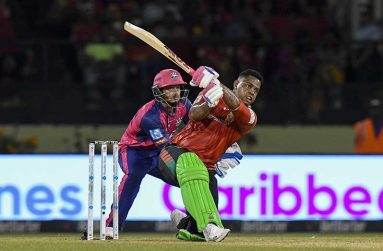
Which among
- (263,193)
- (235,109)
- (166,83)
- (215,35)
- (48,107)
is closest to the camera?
(235,109)

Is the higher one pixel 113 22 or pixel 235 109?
pixel 113 22

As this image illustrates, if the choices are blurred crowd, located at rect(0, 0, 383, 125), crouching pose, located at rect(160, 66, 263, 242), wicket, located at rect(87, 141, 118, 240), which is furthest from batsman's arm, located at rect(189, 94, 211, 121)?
blurred crowd, located at rect(0, 0, 383, 125)

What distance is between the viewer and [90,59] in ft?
59.2

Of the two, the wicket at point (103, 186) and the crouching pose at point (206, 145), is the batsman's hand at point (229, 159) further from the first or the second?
the wicket at point (103, 186)

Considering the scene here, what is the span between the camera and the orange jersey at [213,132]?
11320 millimetres

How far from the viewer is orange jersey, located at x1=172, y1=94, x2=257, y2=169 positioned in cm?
1132

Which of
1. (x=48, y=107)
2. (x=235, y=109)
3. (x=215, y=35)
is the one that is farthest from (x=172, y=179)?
(x=215, y=35)

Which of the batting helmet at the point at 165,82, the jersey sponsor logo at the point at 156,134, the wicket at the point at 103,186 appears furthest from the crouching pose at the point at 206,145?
the batting helmet at the point at 165,82

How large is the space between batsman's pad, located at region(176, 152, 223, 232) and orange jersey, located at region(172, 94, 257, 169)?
0.36 m

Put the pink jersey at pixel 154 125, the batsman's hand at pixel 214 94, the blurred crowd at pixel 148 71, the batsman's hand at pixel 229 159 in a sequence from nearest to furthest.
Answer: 1. the batsman's hand at pixel 214 94
2. the batsman's hand at pixel 229 159
3. the pink jersey at pixel 154 125
4. the blurred crowd at pixel 148 71

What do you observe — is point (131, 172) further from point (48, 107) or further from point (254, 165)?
point (48, 107)

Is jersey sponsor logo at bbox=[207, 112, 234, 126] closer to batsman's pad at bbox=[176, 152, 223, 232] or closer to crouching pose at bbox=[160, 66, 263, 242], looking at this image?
crouching pose at bbox=[160, 66, 263, 242]

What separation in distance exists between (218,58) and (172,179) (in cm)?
695

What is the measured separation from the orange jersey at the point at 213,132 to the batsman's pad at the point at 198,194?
0.36m
